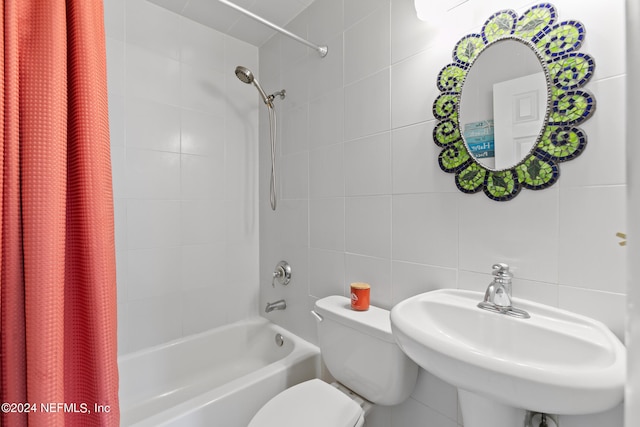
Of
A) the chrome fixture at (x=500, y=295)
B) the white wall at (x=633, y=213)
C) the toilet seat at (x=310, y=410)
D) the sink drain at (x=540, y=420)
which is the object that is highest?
the white wall at (x=633, y=213)

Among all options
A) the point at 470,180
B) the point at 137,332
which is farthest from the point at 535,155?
the point at 137,332

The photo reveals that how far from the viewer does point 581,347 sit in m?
0.65

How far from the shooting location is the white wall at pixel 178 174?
1.46m

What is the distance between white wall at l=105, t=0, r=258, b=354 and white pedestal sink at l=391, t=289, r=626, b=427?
4.25 feet

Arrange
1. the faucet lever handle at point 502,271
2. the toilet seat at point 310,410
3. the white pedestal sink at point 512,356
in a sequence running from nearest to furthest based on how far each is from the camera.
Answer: the white pedestal sink at point 512,356 < the faucet lever handle at point 502,271 < the toilet seat at point 310,410

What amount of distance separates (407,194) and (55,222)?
3.41 ft

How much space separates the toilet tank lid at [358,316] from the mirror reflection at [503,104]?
64cm

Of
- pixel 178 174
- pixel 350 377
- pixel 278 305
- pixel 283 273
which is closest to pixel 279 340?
pixel 278 305

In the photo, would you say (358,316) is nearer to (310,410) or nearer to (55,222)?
(310,410)

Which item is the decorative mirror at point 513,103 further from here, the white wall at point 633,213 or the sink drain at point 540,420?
the white wall at point 633,213

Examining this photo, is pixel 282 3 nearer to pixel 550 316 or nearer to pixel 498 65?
pixel 498 65

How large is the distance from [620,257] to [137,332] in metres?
1.94

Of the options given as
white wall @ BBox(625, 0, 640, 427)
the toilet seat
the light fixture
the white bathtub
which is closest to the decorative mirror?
the light fixture

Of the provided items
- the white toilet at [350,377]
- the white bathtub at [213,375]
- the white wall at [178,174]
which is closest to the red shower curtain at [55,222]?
the white bathtub at [213,375]
